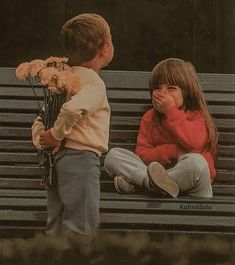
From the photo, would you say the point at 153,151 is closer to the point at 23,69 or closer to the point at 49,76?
the point at 49,76

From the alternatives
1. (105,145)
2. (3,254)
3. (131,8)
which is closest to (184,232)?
(105,145)

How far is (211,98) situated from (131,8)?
0.95m

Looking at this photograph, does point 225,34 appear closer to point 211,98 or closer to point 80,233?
point 211,98

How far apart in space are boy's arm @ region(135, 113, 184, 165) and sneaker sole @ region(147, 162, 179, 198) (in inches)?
3.6

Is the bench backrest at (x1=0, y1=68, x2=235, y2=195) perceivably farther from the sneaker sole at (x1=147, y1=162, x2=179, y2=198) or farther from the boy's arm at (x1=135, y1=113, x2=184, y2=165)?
the sneaker sole at (x1=147, y1=162, x2=179, y2=198)

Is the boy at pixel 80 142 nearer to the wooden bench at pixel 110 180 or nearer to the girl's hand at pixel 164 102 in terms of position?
the wooden bench at pixel 110 180

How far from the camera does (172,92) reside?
611cm

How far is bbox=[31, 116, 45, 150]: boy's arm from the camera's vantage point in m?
6.05

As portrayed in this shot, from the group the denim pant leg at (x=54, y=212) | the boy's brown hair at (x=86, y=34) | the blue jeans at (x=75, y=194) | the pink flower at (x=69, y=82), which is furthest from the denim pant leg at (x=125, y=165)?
the boy's brown hair at (x=86, y=34)

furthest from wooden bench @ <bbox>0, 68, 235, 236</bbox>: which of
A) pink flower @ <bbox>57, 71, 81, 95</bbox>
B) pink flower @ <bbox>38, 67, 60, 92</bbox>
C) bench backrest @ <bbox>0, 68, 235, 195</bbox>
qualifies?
pink flower @ <bbox>57, 71, 81, 95</bbox>

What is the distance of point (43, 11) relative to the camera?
20.2ft

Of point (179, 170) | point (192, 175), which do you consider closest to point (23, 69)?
point (179, 170)

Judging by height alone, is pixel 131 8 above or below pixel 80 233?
above

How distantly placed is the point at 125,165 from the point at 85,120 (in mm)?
488
